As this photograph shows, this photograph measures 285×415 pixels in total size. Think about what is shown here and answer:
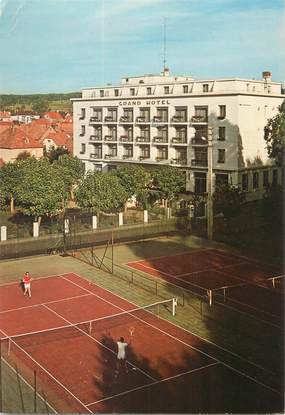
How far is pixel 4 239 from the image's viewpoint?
2512 centimetres

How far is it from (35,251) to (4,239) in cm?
224

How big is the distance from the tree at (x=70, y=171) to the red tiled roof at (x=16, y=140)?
3764 millimetres

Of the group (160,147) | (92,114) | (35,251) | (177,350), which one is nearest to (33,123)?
(92,114)

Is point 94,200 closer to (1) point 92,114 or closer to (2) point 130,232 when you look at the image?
(2) point 130,232

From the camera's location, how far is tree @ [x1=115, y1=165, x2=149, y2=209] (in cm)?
3141

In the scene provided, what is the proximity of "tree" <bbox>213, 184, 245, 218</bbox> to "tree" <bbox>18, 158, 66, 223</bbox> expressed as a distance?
313 inches

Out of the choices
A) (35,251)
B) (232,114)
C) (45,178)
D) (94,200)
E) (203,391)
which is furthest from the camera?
(232,114)

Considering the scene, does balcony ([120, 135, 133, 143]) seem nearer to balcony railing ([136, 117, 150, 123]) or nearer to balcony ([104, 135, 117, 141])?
balcony ([104, 135, 117, 141])

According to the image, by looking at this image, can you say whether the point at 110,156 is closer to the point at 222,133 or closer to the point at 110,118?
the point at 110,118

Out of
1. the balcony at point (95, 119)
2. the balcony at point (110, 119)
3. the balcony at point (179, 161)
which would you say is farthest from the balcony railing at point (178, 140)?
the balcony at point (95, 119)

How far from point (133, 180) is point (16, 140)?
9.57m

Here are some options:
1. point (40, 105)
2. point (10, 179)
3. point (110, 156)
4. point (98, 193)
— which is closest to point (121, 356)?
point (98, 193)

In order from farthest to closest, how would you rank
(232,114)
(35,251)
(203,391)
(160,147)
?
(160,147), (232,114), (35,251), (203,391)

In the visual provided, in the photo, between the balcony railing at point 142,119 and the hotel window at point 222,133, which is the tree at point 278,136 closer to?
the hotel window at point 222,133
